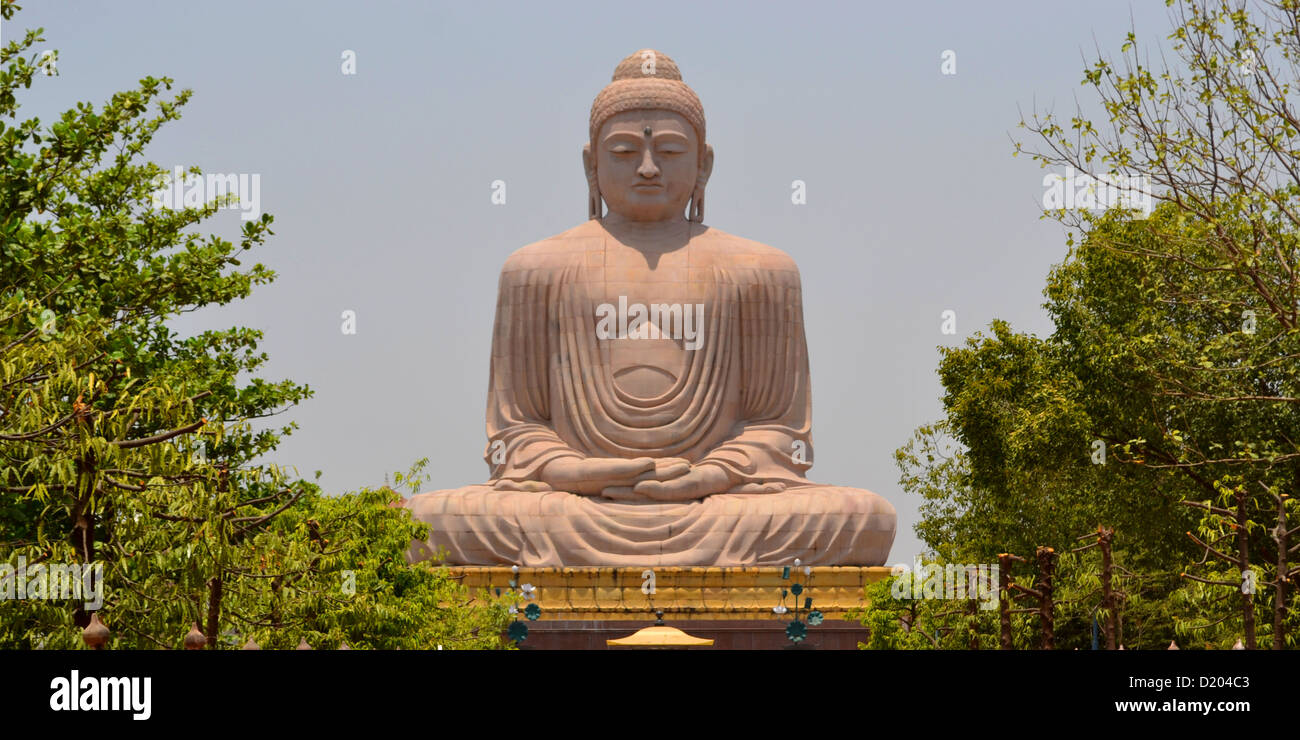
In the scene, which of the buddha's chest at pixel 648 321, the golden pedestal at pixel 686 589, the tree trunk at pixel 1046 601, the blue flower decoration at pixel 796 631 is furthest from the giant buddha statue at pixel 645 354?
the tree trunk at pixel 1046 601

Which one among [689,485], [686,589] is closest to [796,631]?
[686,589]

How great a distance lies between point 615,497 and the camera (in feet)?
63.6

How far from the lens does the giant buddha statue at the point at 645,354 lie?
1939 centimetres

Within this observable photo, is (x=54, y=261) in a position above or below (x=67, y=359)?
above

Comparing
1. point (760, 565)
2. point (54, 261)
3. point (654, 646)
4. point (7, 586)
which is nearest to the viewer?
point (7, 586)

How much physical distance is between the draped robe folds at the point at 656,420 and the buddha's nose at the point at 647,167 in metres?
0.89

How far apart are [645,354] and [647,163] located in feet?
6.58

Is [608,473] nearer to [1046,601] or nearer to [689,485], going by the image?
[689,485]

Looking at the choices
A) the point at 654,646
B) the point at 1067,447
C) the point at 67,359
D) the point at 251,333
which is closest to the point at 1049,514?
the point at 1067,447

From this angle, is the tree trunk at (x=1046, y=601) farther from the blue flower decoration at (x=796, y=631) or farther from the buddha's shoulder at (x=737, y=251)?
the buddha's shoulder at (x=737, y=251)

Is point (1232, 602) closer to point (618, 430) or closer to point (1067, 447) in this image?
point (1067, 447)

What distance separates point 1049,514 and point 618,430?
20.2 feet

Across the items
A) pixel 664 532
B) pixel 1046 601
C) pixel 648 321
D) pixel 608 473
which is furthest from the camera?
pixel 648 321

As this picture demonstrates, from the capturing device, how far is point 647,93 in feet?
66.4
